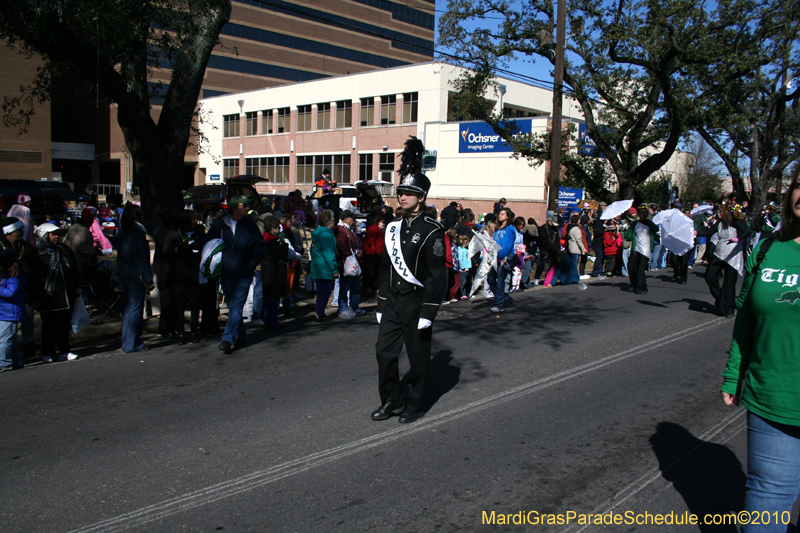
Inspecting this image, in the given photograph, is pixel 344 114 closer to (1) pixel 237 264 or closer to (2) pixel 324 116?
(2) pixel 324 116

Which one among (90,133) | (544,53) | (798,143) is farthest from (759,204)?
(90,133)

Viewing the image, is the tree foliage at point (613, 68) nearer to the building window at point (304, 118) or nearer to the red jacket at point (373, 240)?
the red jacket at point (373, 240)

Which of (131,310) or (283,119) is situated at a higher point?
(283,119)

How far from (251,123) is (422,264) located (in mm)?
50563

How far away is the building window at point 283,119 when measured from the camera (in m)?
49.1

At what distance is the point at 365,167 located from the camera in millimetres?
44000

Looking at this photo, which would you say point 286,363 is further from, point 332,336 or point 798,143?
point 798,143

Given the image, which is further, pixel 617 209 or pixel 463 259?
pixel 617 209

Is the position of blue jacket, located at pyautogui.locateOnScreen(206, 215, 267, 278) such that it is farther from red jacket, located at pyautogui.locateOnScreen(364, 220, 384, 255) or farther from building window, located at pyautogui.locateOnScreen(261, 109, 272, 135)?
building window, located at pyautogui.locateOnScreen(261, 109, 272, 135)

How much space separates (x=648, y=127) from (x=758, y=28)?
4297 mm

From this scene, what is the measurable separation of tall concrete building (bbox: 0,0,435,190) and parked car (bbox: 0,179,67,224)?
34794mm

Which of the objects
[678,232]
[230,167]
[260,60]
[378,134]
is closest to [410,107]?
[378,134]

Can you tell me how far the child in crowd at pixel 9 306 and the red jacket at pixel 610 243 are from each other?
13191 millimetres

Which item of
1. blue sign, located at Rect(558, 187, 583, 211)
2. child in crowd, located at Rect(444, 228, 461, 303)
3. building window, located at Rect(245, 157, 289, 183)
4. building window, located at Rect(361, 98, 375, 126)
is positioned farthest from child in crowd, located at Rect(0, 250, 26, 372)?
building window, located at Rect(245, 157, 289, 183)
